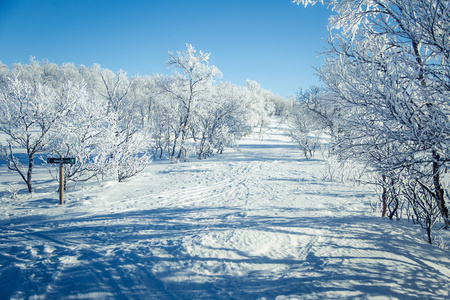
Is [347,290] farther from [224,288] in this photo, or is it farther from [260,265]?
[224,288]

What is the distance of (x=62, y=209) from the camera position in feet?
17.8

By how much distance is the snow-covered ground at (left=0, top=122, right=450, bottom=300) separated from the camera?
2.62 metres

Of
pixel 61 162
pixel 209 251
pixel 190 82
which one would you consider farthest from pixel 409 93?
pixel 190 82

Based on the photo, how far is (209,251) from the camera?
3.42 meters

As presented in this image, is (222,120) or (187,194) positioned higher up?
(222,120)

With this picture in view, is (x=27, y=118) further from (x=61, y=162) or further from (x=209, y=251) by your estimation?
(x=209, y=251)

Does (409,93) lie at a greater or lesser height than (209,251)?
greater

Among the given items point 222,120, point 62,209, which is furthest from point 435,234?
point 222,120

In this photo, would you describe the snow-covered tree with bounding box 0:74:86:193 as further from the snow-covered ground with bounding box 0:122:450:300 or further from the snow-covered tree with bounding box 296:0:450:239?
the snow-covered tree with bounding box 296:0:450:239

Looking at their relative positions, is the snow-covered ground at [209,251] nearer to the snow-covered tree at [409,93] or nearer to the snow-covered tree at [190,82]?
the snow-covered tree at [409,93]

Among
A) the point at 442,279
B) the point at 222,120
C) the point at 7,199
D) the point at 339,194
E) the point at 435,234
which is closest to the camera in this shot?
the point at 442,279

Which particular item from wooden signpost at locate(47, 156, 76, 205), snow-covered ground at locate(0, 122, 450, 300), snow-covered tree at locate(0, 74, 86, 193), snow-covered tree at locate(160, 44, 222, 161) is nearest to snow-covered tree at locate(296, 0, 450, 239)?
snow-covered ground at locate(0, 122, 450, 300)

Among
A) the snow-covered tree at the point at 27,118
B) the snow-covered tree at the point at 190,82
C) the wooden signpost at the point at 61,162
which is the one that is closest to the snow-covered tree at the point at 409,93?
the wooden signpost at the point at 61,162

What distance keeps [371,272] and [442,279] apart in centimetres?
99
